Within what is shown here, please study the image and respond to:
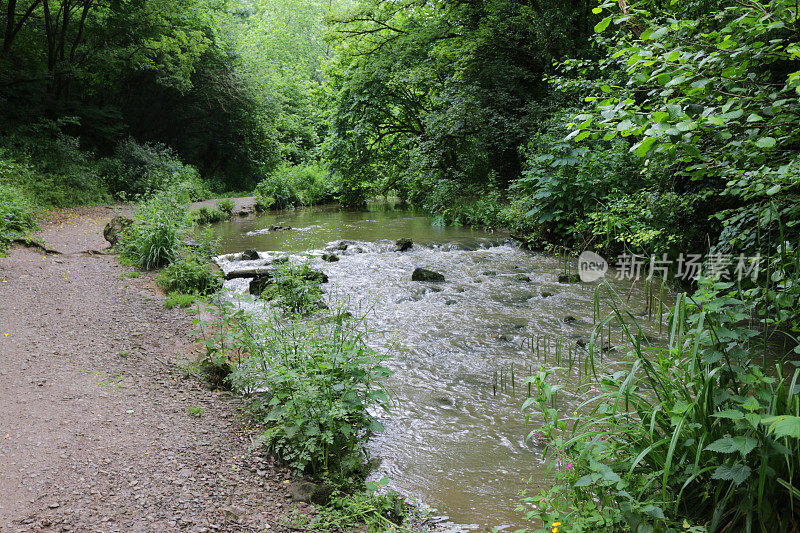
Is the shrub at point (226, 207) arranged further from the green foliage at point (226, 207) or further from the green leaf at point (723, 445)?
the green leaf at point (723, 445)

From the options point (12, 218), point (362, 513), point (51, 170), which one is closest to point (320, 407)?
point (362, 513)

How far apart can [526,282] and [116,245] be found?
7.53 m

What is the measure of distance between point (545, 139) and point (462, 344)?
A: 7.09 m

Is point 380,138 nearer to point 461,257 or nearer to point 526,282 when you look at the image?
point 461,257

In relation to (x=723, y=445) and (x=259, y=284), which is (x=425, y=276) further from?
A: (x=723, y=445)

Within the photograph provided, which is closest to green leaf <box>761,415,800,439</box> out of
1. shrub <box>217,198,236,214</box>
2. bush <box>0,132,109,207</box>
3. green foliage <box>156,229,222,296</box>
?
green foliage <box>156,229,222,296</box>

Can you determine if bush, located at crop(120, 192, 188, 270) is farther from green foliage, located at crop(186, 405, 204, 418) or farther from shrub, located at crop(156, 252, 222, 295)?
green foliage, located at crop(186, 405, 204, 418)

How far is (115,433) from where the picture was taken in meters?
3.20

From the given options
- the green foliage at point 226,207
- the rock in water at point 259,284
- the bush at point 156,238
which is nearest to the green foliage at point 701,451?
the rock in water at point 259,284

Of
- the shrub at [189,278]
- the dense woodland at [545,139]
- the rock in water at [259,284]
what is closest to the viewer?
the dense woodland at [545,139]

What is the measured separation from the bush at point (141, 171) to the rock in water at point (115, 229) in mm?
7033

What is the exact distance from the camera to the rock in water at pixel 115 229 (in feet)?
30.0

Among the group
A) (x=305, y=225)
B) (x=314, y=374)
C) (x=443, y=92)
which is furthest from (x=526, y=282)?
(x=305, y=225)

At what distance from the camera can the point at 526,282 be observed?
8461 mm
